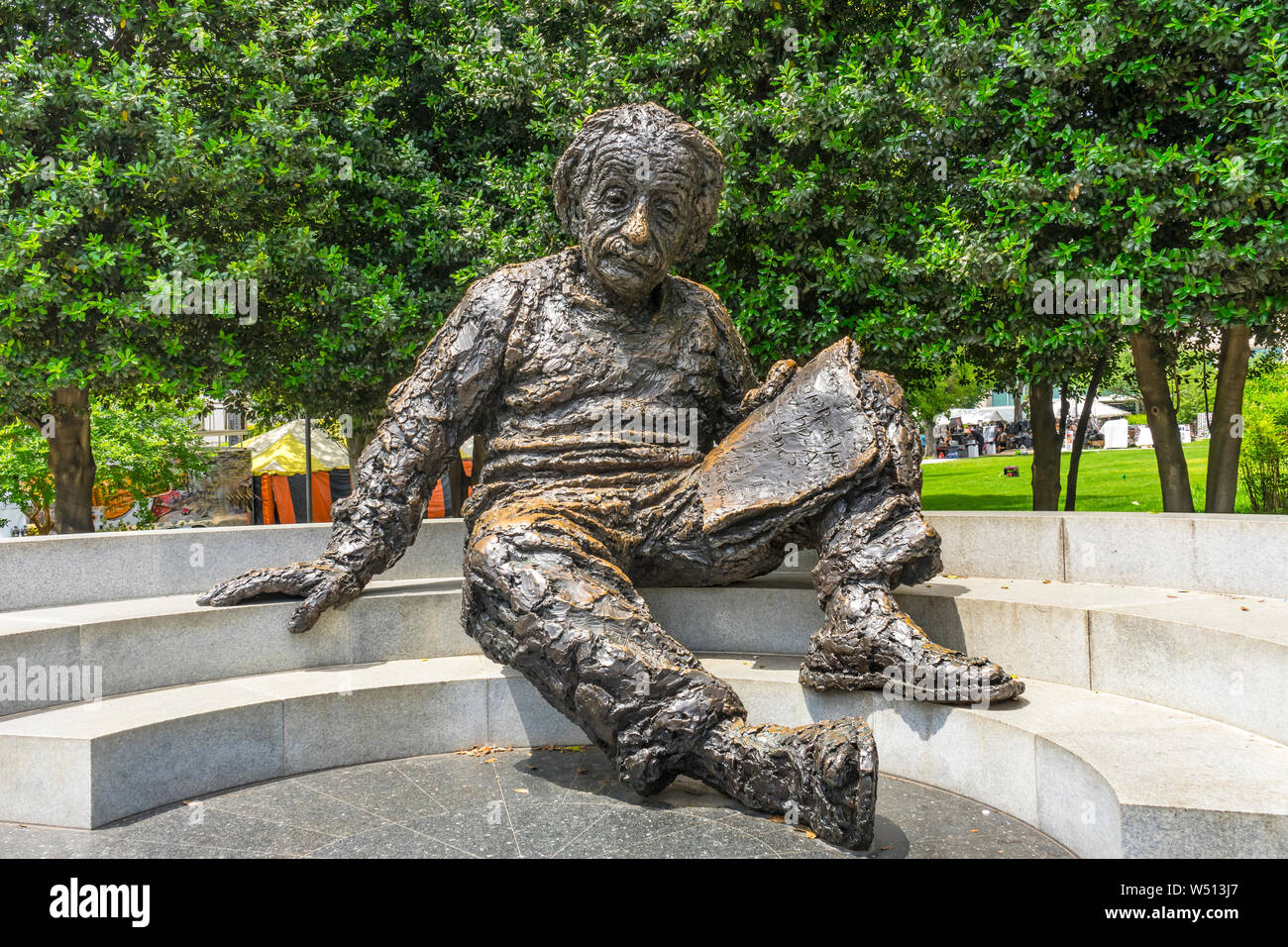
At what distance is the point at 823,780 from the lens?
2648 mm

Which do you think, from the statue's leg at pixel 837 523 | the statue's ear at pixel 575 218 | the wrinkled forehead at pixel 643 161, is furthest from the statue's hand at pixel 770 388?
the statue's ear at pixel 575 218

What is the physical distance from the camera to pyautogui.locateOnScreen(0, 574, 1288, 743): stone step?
10.8ft

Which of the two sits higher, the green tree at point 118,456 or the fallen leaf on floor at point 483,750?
the green tree at point 118,456

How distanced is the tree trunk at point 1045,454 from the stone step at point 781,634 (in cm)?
570

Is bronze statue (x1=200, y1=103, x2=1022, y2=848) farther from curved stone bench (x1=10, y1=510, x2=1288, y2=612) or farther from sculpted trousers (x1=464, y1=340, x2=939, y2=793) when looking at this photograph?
curved stone bench (x1=10, y1=510, x2=1288, y2=612)

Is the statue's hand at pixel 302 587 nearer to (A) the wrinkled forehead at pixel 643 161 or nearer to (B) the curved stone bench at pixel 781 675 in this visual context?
(B) the curved stone bench at pixel 781 675

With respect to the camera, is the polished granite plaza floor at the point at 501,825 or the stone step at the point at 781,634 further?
the stone step at the point at 781,634

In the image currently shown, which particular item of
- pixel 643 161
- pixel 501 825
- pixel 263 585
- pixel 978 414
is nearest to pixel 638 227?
pixel 643 161

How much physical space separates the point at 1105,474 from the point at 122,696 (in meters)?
19.8

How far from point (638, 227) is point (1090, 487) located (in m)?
15.8

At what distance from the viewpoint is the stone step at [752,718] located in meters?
2.44

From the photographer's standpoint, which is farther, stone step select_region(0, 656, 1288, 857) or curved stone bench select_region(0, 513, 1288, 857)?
curved stone bench select_region(0, 513, 1288, 857)

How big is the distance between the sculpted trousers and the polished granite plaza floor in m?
0.21

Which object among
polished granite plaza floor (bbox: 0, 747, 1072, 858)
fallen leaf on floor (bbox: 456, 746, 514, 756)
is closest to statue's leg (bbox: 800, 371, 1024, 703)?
polished granite plaza floor (bbox: 0, 747, 1072, 858)
